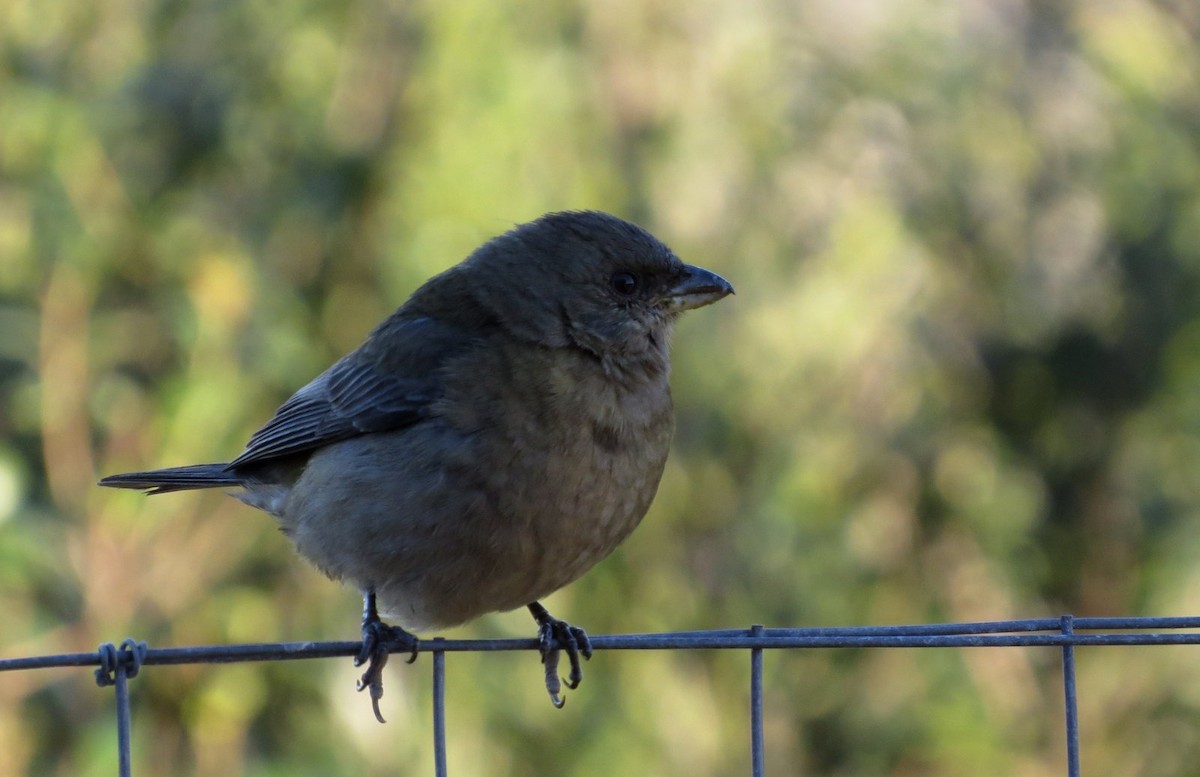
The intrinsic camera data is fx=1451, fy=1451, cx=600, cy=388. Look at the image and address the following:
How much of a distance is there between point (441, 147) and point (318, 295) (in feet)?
2.38

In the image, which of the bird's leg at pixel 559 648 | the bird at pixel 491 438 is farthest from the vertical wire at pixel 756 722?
the bird's leg at pixel 559 648

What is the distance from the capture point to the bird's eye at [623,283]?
3801 millimetres

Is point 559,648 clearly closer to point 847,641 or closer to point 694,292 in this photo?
point 694,292

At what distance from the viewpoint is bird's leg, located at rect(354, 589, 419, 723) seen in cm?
344

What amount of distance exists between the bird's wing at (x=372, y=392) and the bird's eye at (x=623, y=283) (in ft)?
1.40

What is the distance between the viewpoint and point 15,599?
464 cm

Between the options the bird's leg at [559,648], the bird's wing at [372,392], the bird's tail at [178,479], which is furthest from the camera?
the bird's tail at [178,479]

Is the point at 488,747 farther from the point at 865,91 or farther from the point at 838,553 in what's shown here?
the point at 865,91

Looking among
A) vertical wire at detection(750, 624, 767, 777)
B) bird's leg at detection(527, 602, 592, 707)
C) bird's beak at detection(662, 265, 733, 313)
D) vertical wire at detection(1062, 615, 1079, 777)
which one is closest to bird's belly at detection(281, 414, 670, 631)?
bird's leg at detection(527, 602, 592, 707)

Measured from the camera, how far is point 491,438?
10.9ft

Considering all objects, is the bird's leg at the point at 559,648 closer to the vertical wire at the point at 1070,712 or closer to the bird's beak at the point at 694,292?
the bird's beak at the point at 694,292

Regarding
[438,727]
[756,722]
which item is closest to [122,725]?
[438,727]

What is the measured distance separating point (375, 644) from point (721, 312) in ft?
7.97

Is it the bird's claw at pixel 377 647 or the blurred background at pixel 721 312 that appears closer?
the bird's claw at pixel 377 647
